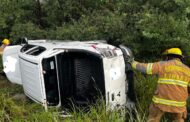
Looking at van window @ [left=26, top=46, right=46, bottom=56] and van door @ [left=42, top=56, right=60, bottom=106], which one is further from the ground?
van window @ [left=26, top=46, right=46, bottom=56]

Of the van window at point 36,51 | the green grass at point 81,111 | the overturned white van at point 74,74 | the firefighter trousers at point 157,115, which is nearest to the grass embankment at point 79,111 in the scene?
the green grass at point 81,111

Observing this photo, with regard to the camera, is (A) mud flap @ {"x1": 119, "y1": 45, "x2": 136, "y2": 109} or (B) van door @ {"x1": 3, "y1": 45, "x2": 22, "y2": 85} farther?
(B) van door @ {"x1": 3, "y1": 45, "x2": 22, "y2": 85}

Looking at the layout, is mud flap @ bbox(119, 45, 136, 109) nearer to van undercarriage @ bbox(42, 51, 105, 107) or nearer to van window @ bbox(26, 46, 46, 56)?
van undercarriage @ bbox(42, 51, 105, 107)

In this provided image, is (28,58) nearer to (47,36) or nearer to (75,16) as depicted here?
(47,36)

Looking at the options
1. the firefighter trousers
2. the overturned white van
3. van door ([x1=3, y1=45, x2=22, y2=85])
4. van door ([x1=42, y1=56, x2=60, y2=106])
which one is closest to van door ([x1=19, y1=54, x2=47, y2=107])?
the overturned white van

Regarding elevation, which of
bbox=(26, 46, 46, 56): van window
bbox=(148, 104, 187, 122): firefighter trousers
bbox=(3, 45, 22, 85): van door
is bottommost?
bbox=(148, 104, 187, 122): firefighter trousers

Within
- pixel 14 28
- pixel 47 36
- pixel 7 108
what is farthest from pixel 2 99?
pixel 14 28

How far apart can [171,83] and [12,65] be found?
4147 millimetres

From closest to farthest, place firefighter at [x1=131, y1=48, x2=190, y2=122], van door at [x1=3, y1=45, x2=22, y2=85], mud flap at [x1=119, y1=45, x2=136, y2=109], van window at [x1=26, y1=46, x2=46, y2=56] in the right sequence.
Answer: firefighter at [x1=131, y1=48, x2=190, y2=122] → mud flap at [x1=119, y1=45, x2=136, y2=109] → van window at [x1=26, y1=46, x2=46, y2=56] → van door at [x1=3, y1=45, x2=22, y2=85]

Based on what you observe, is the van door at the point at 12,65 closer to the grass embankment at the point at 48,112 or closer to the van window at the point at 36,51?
the grass embankment at the point at 48,112

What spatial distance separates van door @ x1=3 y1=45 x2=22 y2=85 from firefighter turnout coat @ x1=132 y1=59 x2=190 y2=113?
3.43m

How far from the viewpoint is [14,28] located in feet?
39.0

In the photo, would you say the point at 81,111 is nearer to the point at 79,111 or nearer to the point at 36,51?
the point at 79,111

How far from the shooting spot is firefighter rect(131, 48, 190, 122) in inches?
252
